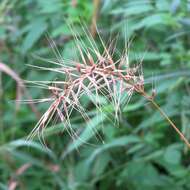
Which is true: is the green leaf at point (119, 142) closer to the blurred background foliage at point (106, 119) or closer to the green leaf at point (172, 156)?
the blurred background foliage at point (106, 119)

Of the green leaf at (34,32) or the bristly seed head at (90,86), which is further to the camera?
the green leaf at (34,32)

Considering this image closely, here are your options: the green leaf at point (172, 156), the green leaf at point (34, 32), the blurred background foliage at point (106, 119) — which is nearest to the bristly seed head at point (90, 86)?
the blurred background foliage at point (106, 119)

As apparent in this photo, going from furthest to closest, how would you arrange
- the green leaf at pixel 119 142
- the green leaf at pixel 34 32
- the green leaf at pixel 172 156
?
the green leaf at pixel 34 32, the green leaf at pixel 119 142, the green leaf at pixel 172 156

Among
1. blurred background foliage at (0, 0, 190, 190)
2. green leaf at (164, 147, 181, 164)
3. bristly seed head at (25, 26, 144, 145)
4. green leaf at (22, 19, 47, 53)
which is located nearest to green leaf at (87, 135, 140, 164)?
blurred background foliage at (0, 0, 190, 190)

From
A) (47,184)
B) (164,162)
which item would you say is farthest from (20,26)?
(164,162)

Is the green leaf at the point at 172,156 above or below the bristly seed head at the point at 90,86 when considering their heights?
below

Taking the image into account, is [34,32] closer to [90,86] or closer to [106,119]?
[106,119]

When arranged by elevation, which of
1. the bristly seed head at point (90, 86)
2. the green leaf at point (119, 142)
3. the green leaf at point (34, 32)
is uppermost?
the bristly seed head at point (90, 86)

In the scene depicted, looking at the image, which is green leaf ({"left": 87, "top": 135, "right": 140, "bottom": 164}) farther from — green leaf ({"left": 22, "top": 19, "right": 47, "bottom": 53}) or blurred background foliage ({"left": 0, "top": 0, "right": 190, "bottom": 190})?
green leaf ({"left": 22, "top": 19, "right": 47, "bottom": 53})

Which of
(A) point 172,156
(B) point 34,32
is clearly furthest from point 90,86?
(B) point 34,32

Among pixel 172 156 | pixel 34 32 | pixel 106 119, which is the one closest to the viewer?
pixel 172 156
